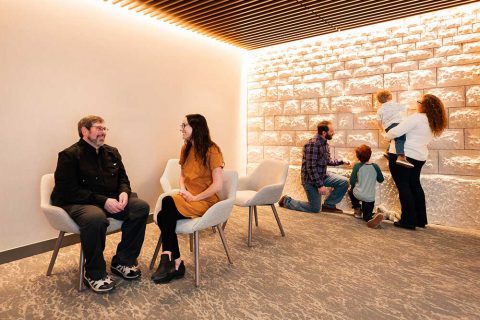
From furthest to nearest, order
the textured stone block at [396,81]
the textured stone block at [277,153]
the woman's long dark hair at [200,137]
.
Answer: the textured stone block at [277,153]
the textured stone block at [396,81]
the woman's long dark hair at [200,137]

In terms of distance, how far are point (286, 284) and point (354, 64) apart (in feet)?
12.1

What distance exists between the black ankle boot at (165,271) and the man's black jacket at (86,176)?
2.28ft

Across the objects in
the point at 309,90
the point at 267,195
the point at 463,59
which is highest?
the point at 463,59

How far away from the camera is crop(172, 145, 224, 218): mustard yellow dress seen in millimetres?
2674

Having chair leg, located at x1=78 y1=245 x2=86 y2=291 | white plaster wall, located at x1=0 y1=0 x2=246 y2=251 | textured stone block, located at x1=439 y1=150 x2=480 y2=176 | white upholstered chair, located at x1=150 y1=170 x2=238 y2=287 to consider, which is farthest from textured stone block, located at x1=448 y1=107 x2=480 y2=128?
chair leg, located at x1=78 y1=245 x2=86 y2=291

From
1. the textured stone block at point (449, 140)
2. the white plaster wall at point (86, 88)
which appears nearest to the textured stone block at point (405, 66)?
the textured stone block at point (449, 140)

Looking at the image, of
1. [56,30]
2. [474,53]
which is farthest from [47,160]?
[474,53]

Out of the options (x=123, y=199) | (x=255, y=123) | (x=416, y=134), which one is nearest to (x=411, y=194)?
(x=416, y=134)

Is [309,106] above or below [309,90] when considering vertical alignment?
below

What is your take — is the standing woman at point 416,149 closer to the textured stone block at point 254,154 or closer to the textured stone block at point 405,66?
the textured stone block at point 405,66

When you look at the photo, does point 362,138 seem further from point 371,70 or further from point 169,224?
point 169,224

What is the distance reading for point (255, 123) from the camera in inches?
244

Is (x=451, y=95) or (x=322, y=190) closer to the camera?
(x=451, y=95)

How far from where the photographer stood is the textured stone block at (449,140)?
4141mm
